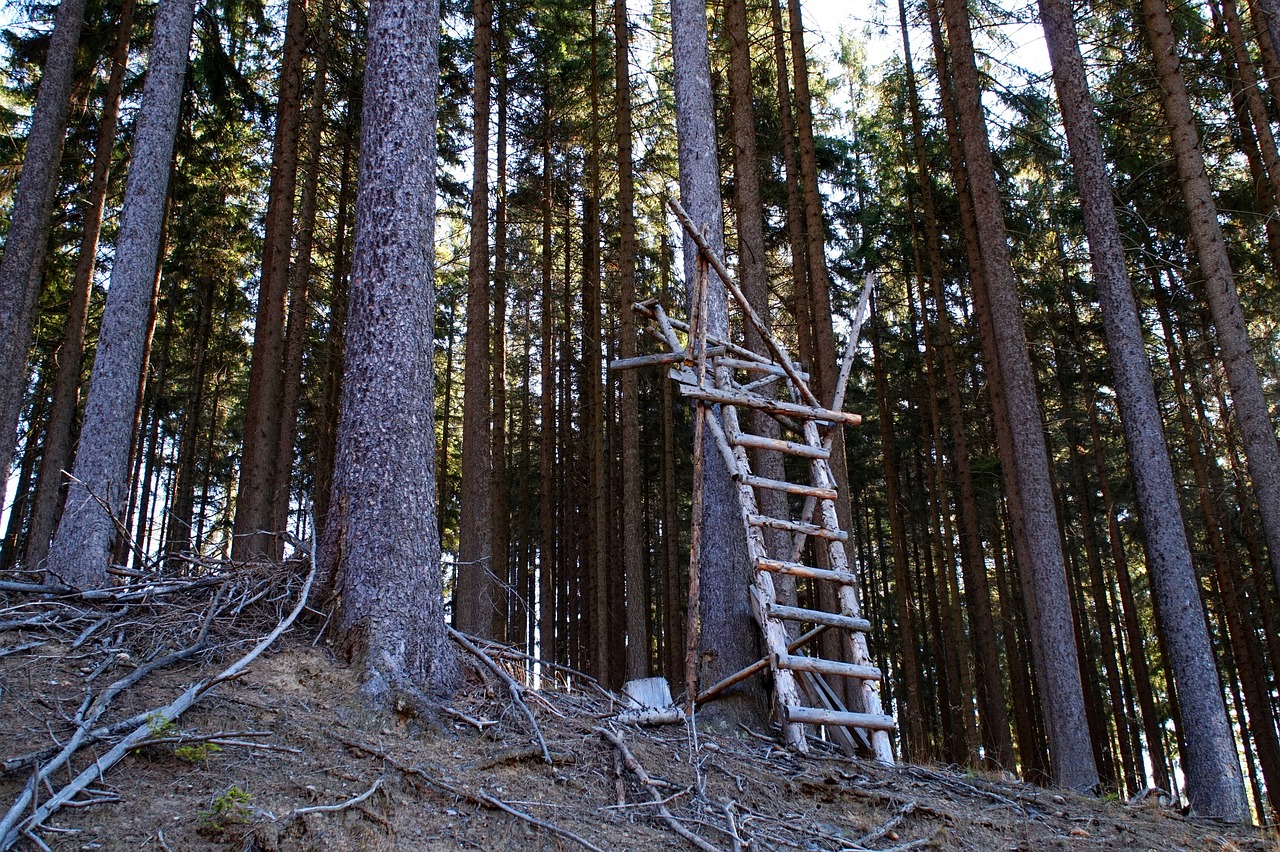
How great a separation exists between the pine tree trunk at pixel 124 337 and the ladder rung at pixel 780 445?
5.16 meters

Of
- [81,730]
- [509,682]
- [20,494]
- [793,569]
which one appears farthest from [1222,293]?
[20,494]

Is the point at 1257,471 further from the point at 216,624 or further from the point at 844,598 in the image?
the point at 216,624

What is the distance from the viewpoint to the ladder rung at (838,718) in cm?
550

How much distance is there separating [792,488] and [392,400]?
10.8 ft

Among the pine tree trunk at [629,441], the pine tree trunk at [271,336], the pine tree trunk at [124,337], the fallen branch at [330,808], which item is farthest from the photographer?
the pine tree trunk at [629,441]

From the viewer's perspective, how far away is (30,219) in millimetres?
10789

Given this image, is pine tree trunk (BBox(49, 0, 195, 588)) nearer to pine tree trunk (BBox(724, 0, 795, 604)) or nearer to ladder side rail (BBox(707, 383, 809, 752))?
ladder side rail (BBox(707, 383, 809, 752))

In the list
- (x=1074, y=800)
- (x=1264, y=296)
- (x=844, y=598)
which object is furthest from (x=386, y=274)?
(x=1264, y=296)

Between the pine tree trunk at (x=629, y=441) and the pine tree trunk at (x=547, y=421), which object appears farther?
the pine tree trunk at (x=547, y=421)

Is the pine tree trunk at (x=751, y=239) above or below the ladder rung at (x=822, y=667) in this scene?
above

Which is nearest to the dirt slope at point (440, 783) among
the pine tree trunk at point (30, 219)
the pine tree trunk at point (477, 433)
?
the pine tree trunk at point (477, 433)

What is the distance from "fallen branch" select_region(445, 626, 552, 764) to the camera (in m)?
4.51

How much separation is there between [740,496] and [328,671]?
326 centimetres

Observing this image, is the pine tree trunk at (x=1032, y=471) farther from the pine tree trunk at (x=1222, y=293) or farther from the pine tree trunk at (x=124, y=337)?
the pine tree trunk at (x=124, y=337)
